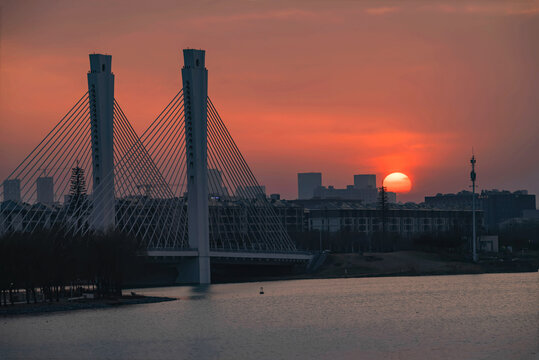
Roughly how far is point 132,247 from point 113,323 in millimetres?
21495

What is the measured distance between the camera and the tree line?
7806 cm

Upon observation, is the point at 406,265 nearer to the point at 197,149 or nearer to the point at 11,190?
the point at 197,149

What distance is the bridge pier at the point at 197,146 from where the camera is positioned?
10381 centimetres

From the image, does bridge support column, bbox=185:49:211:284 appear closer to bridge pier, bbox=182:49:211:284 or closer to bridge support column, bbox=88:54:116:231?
bridge pier, bbox=182:49:211:284

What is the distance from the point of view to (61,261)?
81.8 metres

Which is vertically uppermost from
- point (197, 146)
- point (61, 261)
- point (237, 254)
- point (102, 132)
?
point (102, 132)

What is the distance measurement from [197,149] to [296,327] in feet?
129

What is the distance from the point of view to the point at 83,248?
3418 inches

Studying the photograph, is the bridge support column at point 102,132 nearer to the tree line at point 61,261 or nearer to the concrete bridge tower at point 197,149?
the concrete bridge tower at point 197,149

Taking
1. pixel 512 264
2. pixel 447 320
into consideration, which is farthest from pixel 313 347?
pixel 512 264

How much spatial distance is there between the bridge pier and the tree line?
500 inches

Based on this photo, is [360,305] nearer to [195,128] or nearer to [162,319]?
[162,319]

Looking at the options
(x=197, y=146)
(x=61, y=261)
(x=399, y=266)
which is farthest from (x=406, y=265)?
(x=61, y=261)

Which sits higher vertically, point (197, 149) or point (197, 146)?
point (197, 146)
